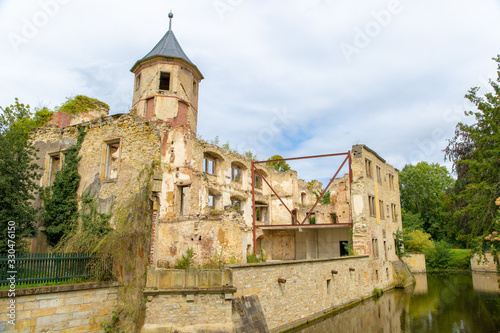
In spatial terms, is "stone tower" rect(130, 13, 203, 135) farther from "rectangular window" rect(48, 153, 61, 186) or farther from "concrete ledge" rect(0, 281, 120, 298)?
"concrete ledge" rect(0, 281, 120, 298)

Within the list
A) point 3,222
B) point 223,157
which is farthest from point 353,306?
point 3,222

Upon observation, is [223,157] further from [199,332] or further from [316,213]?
[199,332]

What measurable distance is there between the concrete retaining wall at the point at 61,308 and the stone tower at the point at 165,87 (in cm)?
947

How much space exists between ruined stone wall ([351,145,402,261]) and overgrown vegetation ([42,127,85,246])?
15.5 meters

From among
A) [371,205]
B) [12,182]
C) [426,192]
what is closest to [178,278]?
[12,182]

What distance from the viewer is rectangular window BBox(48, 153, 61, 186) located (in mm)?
16648

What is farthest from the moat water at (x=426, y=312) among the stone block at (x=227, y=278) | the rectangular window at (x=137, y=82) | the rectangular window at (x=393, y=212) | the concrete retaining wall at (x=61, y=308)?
the rectangular window at (x=137, y=82)

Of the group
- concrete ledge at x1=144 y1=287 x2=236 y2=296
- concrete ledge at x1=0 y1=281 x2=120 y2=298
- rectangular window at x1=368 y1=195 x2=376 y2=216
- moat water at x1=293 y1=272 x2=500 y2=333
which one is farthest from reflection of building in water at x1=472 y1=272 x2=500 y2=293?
concrete ledge at x1=0 y1=281 x2=120 y2=298

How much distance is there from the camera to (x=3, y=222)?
11.8 m

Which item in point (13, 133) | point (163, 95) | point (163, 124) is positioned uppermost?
point (163, 95)

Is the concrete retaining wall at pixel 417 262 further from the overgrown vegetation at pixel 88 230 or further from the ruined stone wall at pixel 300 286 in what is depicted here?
the overgrown vegetation at pixel 88 230

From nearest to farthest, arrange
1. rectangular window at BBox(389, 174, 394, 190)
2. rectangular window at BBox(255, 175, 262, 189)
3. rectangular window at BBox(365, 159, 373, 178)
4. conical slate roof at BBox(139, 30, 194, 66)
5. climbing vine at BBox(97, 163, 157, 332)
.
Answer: climbing vine at BBox(97, 163, 157, 332), conical slate roof at BBox(139, 30, 194, 66), rectangular window at BBox(365, 159, 373, 178), rectangular window at BBox(255, 175, 262, 189), rectangular window at BBox(389, 174, 394, 190)

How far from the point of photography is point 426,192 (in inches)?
1758

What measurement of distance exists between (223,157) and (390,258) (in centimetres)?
1391
